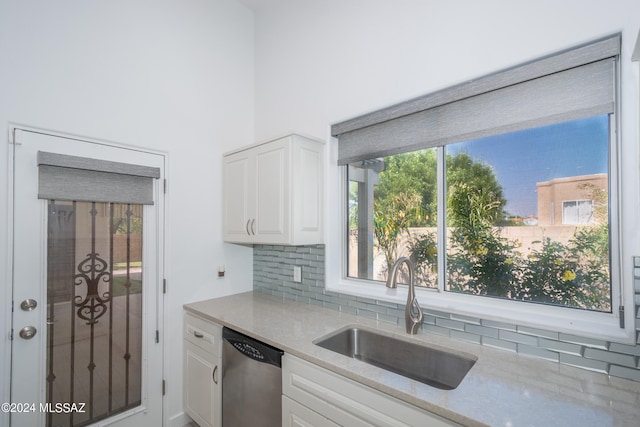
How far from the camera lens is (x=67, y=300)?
1.92m

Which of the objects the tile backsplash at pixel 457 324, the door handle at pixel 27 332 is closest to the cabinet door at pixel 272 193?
the tile backsplash at pixel 457 324

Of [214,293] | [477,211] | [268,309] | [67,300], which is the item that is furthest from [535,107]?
[67,300]

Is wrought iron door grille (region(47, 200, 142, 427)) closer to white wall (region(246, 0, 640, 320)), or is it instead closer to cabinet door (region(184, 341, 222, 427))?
cabinet door (region(184, 341, 222, 427))

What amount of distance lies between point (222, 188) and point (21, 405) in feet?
5.95

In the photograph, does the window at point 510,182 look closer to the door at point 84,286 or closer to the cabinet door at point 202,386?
the cabinet door at point 202,386

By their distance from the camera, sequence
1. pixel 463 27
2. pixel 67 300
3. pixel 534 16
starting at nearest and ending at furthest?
pixel 534 16 < pixel 463 27 < pixel 67 300

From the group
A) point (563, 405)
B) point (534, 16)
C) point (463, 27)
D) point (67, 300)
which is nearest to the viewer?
point (563, 405)

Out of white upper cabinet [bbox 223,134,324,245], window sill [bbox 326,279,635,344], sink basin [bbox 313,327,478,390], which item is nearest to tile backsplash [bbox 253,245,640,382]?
window sill [bbox 326,279,635,344]

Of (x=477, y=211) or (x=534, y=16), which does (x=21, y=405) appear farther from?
(x=534, y=16)

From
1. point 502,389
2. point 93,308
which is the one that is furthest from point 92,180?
point 502,389

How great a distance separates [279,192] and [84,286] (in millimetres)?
1374

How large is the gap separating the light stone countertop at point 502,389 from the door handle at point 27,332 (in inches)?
47.8

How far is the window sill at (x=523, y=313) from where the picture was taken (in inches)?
51.9

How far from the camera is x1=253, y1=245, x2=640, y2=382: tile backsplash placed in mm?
1267
